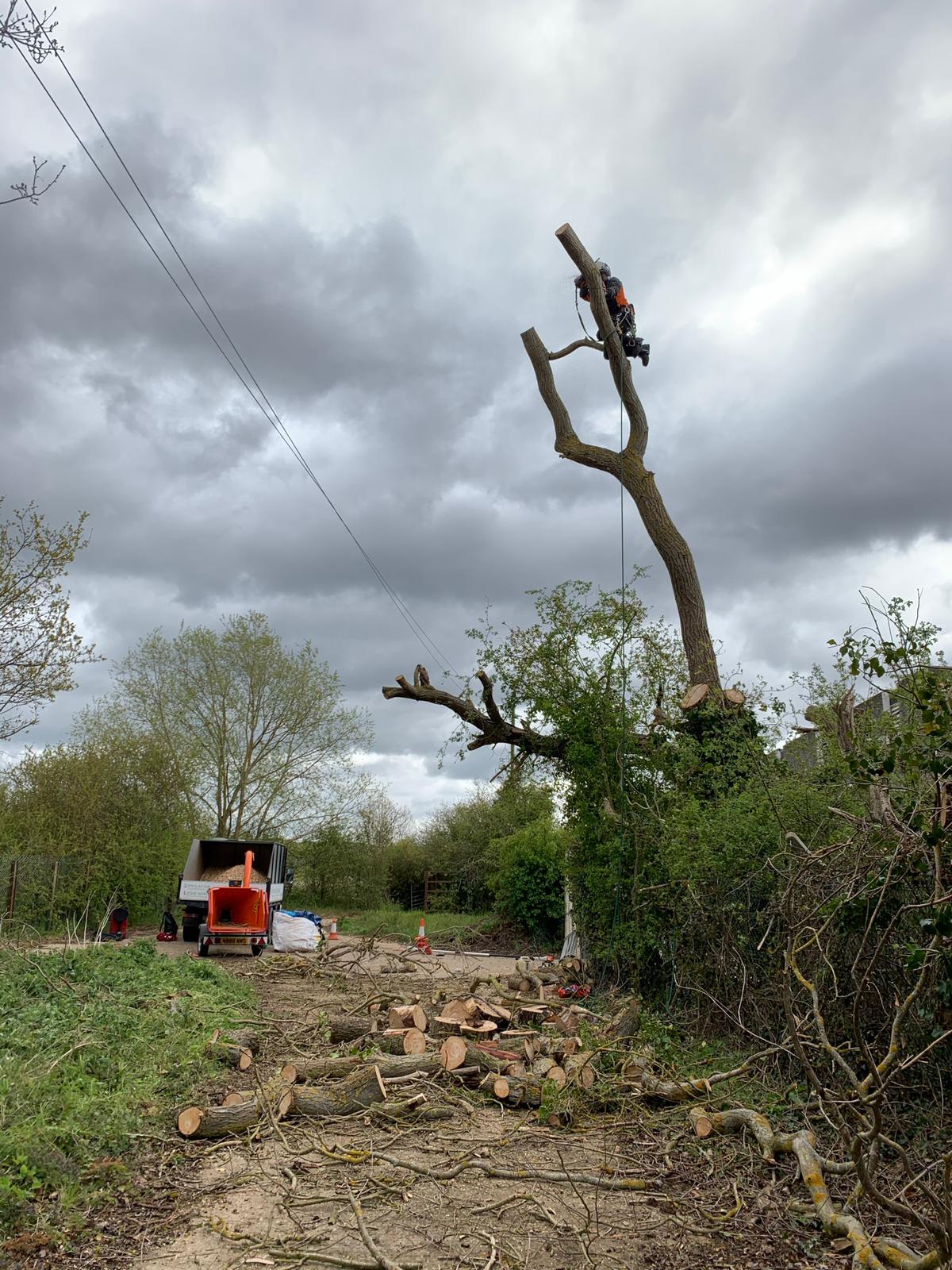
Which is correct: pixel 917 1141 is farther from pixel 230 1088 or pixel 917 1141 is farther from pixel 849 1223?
pixel 230 1088

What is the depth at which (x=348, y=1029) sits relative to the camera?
7555 millimetres

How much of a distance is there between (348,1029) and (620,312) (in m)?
9.75

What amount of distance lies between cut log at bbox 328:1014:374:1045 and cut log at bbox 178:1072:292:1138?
5.86ft

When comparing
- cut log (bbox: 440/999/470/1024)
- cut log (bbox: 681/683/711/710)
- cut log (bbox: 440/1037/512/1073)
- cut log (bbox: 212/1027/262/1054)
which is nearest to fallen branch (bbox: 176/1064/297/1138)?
cut log (bbox: 440/1037/512/1073)

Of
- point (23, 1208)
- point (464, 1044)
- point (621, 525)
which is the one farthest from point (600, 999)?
point (23, 1208)

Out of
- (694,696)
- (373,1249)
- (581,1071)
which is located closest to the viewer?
(373,1249)

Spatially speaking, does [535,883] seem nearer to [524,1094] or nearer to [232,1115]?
[524,1094]

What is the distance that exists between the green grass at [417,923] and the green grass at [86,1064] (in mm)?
9974

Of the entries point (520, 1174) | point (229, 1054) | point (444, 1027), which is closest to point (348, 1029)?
point (444, 1027)

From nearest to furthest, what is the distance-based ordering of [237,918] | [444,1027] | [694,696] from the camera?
[444,1027] → [694,696] → [237,918]

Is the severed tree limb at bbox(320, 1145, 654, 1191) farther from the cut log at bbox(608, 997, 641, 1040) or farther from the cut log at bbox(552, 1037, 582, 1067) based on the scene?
the cut log at bbox(608, 997, 641, 1040)

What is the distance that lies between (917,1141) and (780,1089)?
106cm

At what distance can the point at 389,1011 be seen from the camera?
7742mm

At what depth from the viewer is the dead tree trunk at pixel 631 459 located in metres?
11.6
